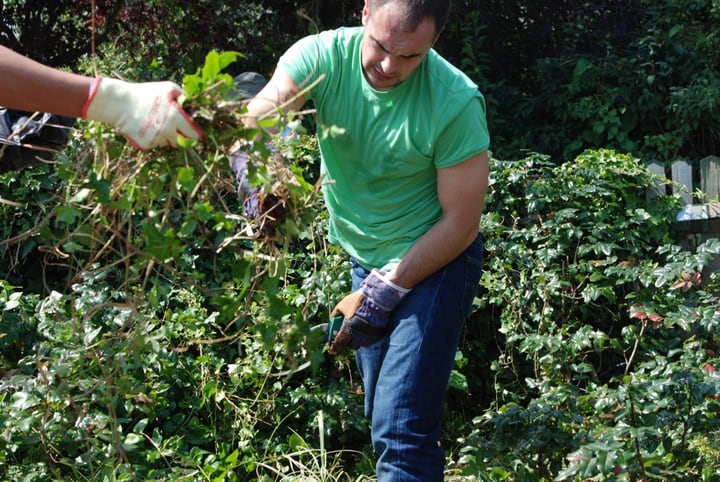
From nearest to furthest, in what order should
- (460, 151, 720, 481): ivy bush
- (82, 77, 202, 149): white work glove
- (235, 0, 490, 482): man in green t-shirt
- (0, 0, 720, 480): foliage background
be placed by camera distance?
(82, 77, 202, 149): white work glove < (0, 0, 720, 480): foliage background < (235, 0, 490, 482): man in green t-shirt < (460, 151, 720, 481): ivy bush

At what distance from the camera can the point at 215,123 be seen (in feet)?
6.22

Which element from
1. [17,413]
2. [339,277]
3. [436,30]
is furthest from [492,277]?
[17,413]

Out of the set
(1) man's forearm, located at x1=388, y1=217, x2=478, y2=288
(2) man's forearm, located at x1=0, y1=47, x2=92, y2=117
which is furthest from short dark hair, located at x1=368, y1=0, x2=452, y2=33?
(2) man's forearm, located at x1=0, y1=47, x2=92, y2=117

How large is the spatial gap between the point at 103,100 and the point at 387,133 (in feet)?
2.74

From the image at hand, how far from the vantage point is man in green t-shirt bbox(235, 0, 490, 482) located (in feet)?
7.89

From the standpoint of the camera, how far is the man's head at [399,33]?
2262mm

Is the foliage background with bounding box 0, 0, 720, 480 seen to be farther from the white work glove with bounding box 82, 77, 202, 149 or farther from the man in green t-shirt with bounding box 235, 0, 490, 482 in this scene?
the man in green t-shirt with bounding box 235, 0, 490, 482

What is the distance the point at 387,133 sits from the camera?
2.47m

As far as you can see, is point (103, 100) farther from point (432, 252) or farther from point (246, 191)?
point (432, 252)

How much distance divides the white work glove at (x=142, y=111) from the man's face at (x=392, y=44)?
24.9 inches

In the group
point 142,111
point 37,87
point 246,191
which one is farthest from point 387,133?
point 37,87

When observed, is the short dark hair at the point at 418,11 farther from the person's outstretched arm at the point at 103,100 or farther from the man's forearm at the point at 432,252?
the person's outstretched arm at the point at 103,100

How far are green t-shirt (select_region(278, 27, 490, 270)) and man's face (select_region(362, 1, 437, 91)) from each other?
0.28 feet

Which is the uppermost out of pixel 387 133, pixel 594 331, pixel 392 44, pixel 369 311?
pixel 392 44
